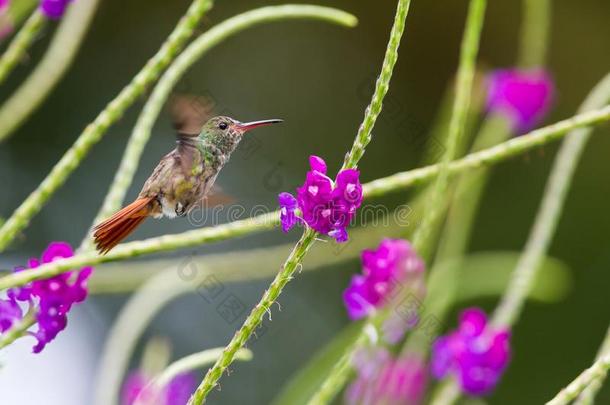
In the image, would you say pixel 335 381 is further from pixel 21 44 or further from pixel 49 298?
pixel 21 44

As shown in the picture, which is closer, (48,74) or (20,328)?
(20,328)

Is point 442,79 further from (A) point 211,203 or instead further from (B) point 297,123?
(A) point 211,203

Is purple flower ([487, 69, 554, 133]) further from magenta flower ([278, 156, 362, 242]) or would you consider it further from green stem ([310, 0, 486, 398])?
magenta flower ([278, 156, 362, 242])

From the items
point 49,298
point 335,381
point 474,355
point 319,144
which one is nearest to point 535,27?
point 474,355

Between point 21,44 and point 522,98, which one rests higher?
point 21,44

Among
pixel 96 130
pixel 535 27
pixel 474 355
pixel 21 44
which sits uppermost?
pixel 21 44
